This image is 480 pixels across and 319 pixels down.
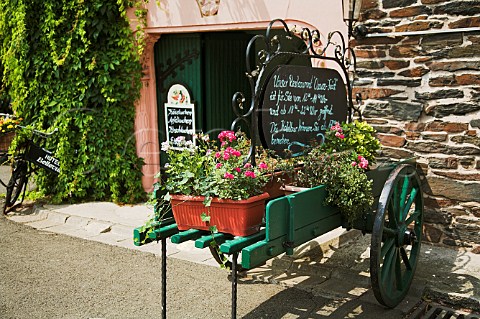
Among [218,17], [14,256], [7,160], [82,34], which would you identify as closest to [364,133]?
[218,17]

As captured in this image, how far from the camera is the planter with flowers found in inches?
271

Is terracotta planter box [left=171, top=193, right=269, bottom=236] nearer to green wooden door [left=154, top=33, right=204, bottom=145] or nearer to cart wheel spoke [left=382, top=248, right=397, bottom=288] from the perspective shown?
cart wheel spoke [left=382, top=248, right=397, bottom=288]

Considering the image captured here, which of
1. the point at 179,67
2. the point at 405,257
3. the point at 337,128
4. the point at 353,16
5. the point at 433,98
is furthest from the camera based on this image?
the point at 179,67

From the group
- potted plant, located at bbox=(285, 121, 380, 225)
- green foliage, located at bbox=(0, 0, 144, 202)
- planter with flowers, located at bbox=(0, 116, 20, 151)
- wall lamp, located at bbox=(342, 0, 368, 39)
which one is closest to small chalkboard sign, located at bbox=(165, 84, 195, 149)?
green foliage, located at bbox=(0, 0, 144, 202)

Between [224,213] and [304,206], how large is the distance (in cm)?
53

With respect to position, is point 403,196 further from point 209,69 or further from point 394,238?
point 209,69

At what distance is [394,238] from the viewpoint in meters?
4.05

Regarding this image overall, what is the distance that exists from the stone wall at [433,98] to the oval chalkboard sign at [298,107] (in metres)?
0.83

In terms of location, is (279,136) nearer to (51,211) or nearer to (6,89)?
(51,211)

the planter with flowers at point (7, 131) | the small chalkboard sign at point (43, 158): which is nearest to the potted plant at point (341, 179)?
the small chalkboard sign at point (43, 158)

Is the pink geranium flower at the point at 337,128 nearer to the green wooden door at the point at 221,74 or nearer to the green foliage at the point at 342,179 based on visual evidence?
the green foliage at the point at 342,179

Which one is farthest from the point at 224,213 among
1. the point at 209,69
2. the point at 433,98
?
the point at 209,69

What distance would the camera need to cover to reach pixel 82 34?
695cm

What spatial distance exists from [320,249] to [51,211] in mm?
3480
